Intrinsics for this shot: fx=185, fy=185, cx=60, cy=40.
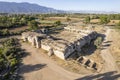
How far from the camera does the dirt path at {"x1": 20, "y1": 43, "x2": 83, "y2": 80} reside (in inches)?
1105

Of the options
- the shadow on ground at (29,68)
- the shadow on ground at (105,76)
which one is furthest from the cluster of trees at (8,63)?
the shadow on ground at (105,76)

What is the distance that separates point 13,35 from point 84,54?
29826 mm

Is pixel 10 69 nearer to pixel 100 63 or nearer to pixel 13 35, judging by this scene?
pixel 100 63

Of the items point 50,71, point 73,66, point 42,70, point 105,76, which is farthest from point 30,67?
point 105,76

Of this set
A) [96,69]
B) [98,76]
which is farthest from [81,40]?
[98,76]

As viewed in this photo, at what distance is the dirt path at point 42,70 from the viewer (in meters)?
28.1

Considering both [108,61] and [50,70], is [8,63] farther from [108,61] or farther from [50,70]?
[108,61]

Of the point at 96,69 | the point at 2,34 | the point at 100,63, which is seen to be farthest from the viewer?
the point at 2,34

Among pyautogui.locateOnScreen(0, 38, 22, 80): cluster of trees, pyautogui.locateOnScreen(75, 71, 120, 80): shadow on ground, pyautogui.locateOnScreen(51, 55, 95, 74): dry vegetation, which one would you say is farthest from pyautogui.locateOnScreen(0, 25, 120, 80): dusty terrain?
pyautogui.locateOnScreen(0, 38, 22, 80): cluster of trees

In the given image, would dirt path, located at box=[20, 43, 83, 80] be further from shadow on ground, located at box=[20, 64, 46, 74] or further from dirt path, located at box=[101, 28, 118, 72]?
dirt path, located at box=[101, 28, 118, 72]

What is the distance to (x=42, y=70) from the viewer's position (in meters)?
30.6

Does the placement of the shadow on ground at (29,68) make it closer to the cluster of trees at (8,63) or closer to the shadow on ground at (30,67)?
the shadow on ground at (30,67)

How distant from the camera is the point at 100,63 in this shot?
34500 mm

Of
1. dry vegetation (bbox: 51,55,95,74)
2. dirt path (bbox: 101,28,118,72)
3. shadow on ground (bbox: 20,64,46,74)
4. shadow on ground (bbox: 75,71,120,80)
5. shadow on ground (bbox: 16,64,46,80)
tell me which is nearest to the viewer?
shadow on ground (bbox: 75,71,120,80)
